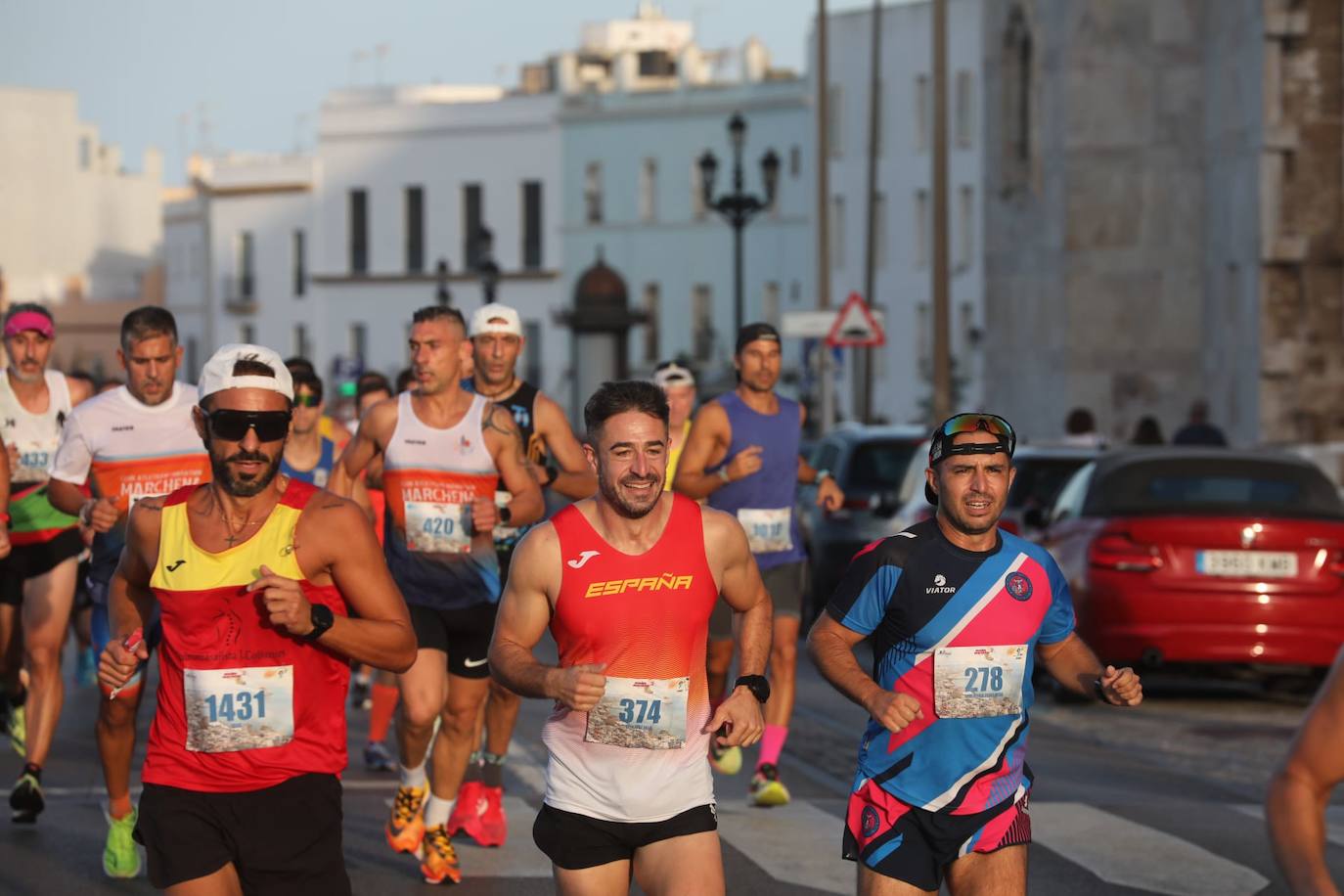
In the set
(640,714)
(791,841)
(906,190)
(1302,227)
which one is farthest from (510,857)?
(906,190)

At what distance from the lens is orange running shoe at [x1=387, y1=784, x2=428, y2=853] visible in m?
9.97

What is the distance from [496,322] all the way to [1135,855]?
336cm

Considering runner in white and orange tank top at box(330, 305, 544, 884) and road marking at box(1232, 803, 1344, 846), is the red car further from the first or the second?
runner in white and orange tank top at box(330, 305, 544, 884)

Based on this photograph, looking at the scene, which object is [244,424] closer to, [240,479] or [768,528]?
[240,479]

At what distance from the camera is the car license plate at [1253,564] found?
15.5m

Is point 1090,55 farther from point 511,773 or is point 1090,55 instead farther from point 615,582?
point 615,582

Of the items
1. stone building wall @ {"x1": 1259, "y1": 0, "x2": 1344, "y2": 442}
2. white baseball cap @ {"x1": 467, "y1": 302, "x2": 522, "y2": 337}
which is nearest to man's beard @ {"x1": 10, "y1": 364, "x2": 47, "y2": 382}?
white baseball cap @ {"x1": 467, "y1": 302, "x2": 522, "y2": 337}

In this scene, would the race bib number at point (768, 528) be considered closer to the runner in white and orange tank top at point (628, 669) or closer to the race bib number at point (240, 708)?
the runner in white and orange tank top at point (628, 669)

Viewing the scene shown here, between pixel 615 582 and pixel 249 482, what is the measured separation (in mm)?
930

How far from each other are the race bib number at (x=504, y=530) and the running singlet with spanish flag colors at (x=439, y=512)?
9 centimetres

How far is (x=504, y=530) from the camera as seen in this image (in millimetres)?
10797

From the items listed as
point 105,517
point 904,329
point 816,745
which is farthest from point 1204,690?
point 904,329

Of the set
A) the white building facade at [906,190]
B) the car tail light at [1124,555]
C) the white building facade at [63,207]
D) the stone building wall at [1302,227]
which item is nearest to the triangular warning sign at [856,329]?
the stone building wall at [1302,227]

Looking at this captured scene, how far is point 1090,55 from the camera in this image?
34531 millimetres
